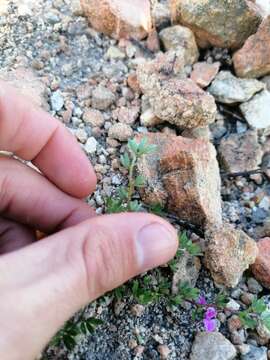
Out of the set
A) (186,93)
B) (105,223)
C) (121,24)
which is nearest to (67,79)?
(121,24)

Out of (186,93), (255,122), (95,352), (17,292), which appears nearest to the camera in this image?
(17,292)

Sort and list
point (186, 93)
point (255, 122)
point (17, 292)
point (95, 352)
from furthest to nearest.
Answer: point (255, 122)
point (186, 93)
point (95, 352)
point (17, 292)

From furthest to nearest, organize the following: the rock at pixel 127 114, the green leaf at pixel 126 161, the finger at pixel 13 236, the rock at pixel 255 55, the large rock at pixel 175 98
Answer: the rock at pixel 255 55
the rock at pixel 127 114
the large rock at pixel 175 98
the green leaf at pixel 126 161
the finger at pixel 13 236

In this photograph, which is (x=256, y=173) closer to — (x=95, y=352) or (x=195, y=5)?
(x=195, y=5)

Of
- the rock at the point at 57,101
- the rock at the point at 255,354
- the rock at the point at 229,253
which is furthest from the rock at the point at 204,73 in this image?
the rock at the point at 255,354

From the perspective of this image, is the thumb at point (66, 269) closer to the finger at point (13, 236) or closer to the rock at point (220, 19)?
the finger at point (13, 236)

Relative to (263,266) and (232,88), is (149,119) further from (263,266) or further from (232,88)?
(263,266)

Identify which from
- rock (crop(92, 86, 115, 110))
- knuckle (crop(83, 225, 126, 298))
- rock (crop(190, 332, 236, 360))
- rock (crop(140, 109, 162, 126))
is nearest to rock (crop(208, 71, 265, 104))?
rock (crop(140, 109, 162, 126))
